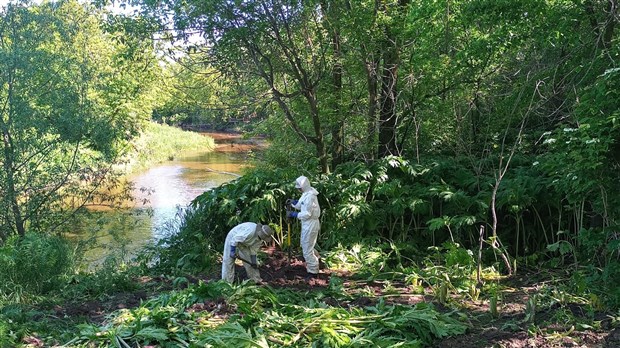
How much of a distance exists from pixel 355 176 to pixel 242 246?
2.77 metres

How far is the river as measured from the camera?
11.9 meters

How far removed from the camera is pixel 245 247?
7.29m

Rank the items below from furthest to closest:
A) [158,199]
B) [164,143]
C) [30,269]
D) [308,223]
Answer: [164,143] → [158,199] → [308,223] → [30,269]

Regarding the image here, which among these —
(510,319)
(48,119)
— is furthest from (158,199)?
(510,319)

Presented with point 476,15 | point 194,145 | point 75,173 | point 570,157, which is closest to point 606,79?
point 570,157

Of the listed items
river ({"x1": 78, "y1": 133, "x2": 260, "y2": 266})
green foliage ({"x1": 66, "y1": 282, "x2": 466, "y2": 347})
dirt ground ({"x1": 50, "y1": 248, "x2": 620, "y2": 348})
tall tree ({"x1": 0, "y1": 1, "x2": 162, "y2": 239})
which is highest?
tall tree ({"x1": 0, "y1": 1, "x2": 162, "y2": 239})

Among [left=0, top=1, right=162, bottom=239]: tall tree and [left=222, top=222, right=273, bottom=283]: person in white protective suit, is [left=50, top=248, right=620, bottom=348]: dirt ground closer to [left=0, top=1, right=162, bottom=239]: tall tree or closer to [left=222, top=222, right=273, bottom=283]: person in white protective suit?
[left=222, top=222, right=273, bottom=283]: person in white protective suit

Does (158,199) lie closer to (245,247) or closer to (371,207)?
(371,207)

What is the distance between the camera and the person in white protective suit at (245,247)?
712 cm

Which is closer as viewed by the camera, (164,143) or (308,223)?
(308,223)

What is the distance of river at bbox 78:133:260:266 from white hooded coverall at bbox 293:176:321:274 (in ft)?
6.58

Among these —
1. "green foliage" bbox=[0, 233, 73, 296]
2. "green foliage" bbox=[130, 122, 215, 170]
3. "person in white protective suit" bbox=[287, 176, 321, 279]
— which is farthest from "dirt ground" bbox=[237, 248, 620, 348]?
"green foliage" bbox=[130, 122, 215, 170]

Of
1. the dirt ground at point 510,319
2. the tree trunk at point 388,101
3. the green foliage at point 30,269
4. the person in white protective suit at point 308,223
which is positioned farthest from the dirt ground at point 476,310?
the tree trunk at point 388,101

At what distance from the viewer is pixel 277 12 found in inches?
370
